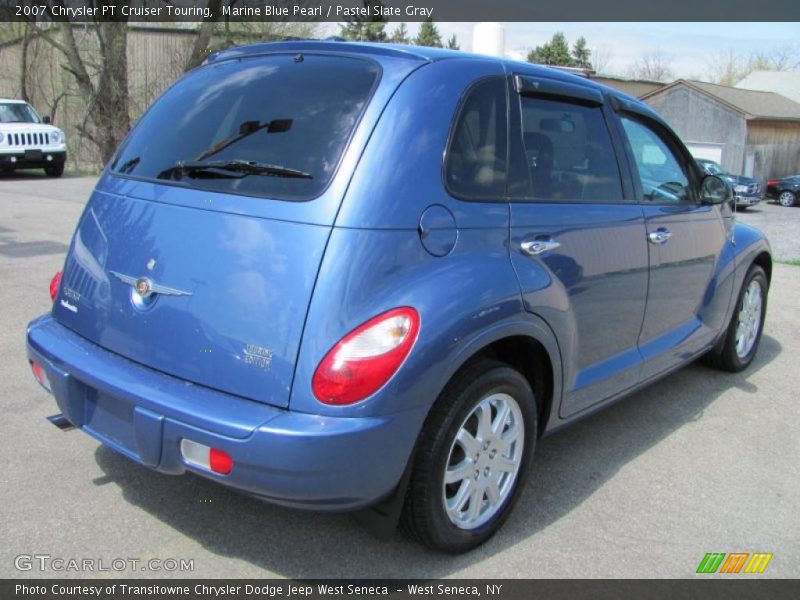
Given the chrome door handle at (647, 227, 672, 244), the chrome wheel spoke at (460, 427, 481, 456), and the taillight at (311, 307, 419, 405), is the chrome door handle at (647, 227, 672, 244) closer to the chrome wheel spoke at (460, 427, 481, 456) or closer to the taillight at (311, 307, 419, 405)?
the chrome wheel spoke at (460, 427, 481, 456)

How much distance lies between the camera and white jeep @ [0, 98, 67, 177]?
18.8m

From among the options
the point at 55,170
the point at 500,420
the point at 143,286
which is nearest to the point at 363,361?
the point at 500,420

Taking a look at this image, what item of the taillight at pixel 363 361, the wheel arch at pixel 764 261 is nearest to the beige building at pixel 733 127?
the wheel arch at pixel 764 261

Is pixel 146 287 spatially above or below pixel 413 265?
below

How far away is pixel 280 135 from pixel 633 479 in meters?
2.35

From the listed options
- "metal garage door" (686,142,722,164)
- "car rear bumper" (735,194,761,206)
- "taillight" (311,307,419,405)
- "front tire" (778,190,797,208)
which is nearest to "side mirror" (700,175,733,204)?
"taillight" (311,307,419,405)

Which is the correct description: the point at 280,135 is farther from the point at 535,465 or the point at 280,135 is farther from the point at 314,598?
the point at 535,465

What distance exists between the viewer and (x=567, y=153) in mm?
3439

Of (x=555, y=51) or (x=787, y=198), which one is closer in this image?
(x=787, y=198)

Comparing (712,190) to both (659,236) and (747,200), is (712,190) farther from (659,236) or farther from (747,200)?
(747,200)

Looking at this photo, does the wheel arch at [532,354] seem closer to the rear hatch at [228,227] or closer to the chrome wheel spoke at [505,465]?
the chrome wheel spoke at [505,465]

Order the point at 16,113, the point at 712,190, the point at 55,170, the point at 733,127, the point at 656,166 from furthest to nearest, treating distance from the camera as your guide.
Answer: the point at 733,127
the point at 55,170
the point at 16,113
the point at 712,190
the point at 656,166

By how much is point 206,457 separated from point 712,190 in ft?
11.1

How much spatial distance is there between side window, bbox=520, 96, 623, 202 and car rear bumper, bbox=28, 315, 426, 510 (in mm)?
1288
